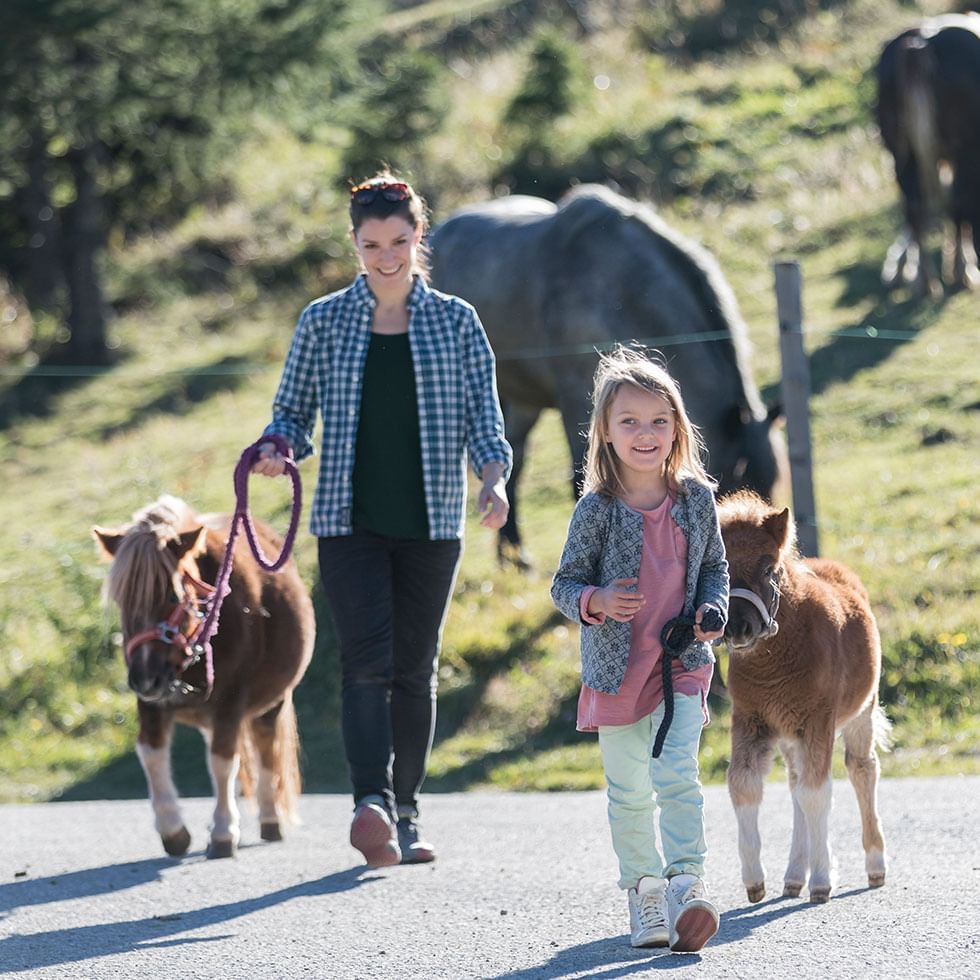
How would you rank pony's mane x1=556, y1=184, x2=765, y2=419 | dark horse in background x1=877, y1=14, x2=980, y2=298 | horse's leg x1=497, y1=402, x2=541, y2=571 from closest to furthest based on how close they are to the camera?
1. pony's mane x1=556, y1=184, x2=765, y2=419
2. horse's leg x1=497, y1=402, x2=541, y2=571
3. dark horse in background x1=877, y1=14, x2=980, y2=298

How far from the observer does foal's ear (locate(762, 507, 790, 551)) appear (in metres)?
5.42

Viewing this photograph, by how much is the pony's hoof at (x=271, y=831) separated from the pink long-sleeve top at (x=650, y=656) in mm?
2949

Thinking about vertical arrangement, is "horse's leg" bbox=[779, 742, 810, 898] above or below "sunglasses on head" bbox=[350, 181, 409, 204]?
below

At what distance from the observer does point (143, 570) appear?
22.2 ft

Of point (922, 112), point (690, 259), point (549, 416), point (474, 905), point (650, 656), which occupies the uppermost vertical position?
point (922, 112)

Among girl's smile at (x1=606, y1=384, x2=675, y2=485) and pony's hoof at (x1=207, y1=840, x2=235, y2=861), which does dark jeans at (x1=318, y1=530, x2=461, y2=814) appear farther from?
girl's smile at (x1=606, y1=384, x2=675, y2=485)

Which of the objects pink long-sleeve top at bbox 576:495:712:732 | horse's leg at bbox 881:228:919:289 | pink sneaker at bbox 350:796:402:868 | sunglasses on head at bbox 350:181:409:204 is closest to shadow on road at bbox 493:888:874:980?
pink long-sleeve top at bbox 576:495:712:732

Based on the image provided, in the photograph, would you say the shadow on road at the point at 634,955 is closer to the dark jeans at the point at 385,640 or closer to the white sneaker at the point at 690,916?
the white sneaker at the point at 690,916

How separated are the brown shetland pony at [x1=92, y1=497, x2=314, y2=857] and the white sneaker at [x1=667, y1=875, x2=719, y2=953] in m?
2.51

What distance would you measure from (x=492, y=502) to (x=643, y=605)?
1077 millimetres

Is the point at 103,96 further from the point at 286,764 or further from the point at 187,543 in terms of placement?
the point at 187,543

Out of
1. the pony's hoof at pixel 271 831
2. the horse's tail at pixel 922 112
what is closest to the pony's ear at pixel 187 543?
the pony's hoof at pixel 271 831

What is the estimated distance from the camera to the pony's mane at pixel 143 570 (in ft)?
22.2

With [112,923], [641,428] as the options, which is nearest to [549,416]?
[112,923]
